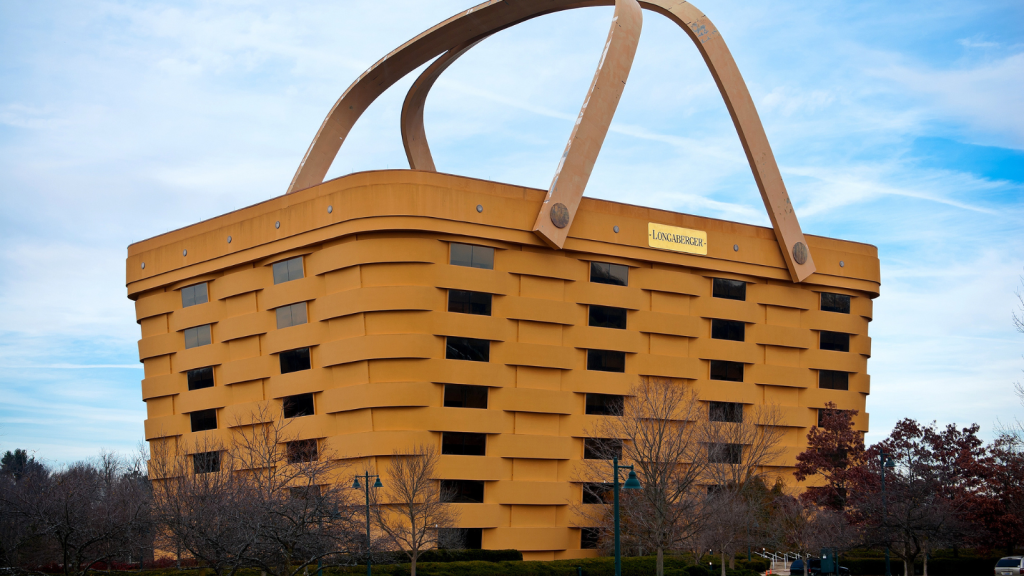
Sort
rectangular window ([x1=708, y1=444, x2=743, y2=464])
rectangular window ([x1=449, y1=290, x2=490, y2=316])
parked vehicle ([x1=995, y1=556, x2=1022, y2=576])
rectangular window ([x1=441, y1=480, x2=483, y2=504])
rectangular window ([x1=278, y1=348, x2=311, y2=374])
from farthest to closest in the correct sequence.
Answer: rectangular window ([x1=278, y1=348, x2=311, y2=374]), rectangular window ([x1=708, y1=444, x2=743, y2=464]), rectangular window ([x1=449, y1=290, x2=490, y2=316]), rectangular window ([x1=441, y1=480, x2=483, y2=504]), parked vehicle ([x1=995, y1=556, x2=1022, y2=576])

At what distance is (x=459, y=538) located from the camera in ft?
155

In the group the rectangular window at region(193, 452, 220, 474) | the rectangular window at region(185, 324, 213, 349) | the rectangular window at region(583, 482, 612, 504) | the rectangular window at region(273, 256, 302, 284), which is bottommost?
the rectangular window at region(583, 482, 612, 504)

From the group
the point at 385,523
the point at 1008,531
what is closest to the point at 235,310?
the point at 385,523

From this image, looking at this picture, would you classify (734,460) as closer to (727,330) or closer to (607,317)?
(727,330)

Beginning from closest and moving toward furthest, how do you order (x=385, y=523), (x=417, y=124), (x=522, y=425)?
(x=385, y=523), (x=522, y=425), (x=417, y=124)

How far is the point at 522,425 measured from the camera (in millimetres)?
49719

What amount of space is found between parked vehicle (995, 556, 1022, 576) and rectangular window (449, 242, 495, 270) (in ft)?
96.1

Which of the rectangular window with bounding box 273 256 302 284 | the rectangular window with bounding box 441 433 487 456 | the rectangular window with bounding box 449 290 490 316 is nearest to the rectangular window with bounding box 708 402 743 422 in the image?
the rectangular window with bounding box 441 433 487 456

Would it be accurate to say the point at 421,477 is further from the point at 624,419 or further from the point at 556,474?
the point at 624,419

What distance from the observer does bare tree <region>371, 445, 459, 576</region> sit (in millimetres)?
44000

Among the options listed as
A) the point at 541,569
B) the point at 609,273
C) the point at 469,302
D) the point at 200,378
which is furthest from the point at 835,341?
the point at 200,378

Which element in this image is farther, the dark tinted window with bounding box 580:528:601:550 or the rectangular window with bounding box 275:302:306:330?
the dark tinted window with bounding box 580:528:601:550

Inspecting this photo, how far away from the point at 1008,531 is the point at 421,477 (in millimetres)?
27367

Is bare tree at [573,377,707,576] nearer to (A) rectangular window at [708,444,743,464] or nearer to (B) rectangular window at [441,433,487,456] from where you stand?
(A) rectangular window at [708,444,743,464]
